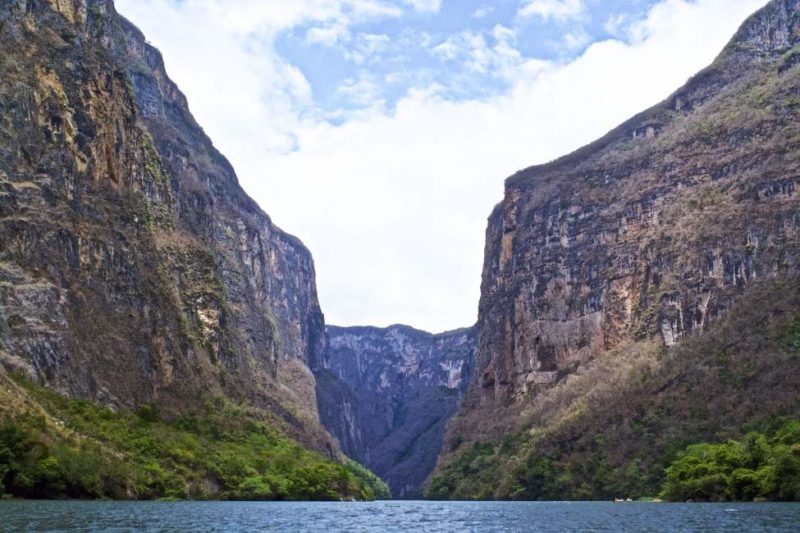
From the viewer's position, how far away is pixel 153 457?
115m

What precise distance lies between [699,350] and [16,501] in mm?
120579

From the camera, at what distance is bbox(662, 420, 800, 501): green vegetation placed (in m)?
93.2

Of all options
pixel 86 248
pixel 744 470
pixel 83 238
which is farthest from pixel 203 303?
pixel 744 470

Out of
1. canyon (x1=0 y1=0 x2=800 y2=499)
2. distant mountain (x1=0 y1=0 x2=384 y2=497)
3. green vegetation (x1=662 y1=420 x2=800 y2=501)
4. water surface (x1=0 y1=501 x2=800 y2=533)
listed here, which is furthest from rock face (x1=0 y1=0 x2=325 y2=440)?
green vegetation (x1=662 y1=420 x2=800 y2=501)

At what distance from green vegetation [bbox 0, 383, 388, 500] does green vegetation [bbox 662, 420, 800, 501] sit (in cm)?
5742

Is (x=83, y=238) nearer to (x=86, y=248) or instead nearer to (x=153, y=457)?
(x=86, y=248)

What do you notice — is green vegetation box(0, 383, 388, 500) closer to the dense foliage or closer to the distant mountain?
the distant mountain

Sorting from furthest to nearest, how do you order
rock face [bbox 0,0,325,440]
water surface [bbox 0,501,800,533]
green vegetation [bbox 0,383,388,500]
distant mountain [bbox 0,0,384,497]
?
1. rock face [bbox 0,0,325,440]
2. distant mountain [bbox 0,0,384,497]
3. green vegetation [bbox 0,383,388,500]
4. water surface [bbox 0,501,800,533]

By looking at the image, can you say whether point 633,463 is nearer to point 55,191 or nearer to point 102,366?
point 102,366

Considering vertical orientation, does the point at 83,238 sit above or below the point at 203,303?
below

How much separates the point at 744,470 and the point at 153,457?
6985 centimetres

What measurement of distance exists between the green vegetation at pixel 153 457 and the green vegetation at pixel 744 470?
2261 inches

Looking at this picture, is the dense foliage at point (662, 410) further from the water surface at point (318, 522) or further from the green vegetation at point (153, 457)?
the water surface at point (318, 522)

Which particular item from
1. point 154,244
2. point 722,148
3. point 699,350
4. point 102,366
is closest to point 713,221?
point 722,148
